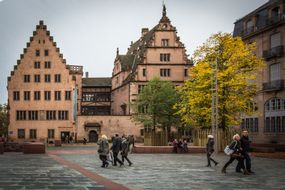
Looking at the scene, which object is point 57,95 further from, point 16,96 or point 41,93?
point 16,96

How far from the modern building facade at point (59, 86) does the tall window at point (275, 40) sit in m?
26.8

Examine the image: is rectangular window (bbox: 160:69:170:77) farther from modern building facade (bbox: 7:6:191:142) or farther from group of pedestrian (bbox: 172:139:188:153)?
group of pedestrian (bbox: 172:139:188:153)

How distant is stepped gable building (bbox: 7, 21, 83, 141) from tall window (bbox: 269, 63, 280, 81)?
36.8m

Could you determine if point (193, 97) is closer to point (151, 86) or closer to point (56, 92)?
point (151, 86)

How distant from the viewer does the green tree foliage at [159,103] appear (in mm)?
61344

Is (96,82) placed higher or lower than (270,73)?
higher

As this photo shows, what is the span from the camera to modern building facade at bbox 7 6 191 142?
7850 centimetres

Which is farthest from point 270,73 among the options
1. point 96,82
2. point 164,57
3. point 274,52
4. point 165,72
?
point 96,82

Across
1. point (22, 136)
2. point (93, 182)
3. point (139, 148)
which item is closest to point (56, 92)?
point (22, 136)

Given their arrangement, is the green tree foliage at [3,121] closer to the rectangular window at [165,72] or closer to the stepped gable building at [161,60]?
the stepped gable building at [161,60]

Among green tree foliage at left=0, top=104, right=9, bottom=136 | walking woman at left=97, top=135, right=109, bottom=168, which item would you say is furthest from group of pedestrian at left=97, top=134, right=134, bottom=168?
green tree foliage at left=0, top=104, right=9, bottom=136

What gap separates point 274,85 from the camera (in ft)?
169

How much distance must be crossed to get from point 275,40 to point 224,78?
11435 mm

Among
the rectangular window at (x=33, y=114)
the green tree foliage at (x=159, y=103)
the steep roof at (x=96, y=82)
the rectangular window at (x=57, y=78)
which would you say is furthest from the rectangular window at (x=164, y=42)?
the steep roof at (x=96, y=82)
